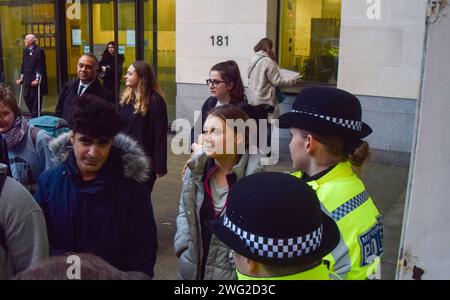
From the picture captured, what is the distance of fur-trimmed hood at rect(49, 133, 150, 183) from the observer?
2.93 metres

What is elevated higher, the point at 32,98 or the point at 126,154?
the point at 126,154

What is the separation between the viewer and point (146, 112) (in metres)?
5.34

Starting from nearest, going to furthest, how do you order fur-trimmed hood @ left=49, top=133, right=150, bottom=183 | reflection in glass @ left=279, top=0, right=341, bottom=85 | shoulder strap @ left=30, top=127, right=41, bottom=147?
fur-trimmed hood @ left=49, top=133, right=150, bottom=183 < shoulder strap @ left=30, top=127, right=41, bottom=147 < reflection in glass @ left=279, top=0, right=341, bottom=85

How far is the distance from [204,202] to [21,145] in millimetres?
1386

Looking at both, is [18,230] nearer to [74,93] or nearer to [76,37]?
[74,93]

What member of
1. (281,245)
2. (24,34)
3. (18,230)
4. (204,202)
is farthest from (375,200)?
(24,34)

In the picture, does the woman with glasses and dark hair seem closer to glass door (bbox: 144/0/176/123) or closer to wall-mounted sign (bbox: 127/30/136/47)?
glass door (bbox: 144/0/176/123)

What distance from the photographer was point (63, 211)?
273 cm

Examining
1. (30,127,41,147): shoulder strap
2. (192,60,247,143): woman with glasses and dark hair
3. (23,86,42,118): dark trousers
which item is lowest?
(23,86,42,118): dark trousers

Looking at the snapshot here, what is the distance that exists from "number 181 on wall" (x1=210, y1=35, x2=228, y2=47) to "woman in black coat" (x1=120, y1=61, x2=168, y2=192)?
432 cm

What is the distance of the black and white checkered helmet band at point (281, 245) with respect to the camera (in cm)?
164

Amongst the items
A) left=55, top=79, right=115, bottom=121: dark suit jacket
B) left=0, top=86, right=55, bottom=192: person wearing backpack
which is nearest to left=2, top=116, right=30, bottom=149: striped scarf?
left=0, top=86, right=55, bottom=192: person wearing backpack

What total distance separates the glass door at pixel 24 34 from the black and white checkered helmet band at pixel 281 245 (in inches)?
473
